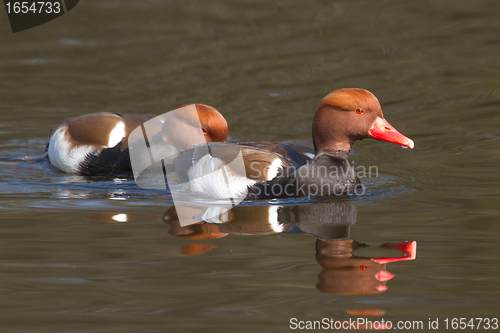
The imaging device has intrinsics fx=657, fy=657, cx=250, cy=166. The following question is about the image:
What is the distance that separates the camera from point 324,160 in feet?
20.9

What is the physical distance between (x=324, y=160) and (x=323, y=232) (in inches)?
52.6

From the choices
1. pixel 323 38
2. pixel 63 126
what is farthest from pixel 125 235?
pixel 323 38

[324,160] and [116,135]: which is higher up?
[116,135]

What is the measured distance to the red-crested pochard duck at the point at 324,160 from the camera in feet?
20.2

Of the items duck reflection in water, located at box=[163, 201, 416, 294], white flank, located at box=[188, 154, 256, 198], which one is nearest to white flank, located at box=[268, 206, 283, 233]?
duck reflection in water, located at box=[163, 201, 416, 294]

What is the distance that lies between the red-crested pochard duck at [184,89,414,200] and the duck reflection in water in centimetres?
26

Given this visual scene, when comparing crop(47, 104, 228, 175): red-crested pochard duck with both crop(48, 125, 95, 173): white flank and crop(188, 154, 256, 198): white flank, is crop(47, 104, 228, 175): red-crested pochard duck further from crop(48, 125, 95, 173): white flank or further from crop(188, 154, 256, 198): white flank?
crop(188, 154, 256, 198): white flank

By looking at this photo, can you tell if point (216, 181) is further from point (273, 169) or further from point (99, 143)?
point (99, 143)

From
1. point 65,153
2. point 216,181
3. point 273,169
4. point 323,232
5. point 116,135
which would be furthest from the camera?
point 65,153

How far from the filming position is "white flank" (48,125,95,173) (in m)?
7.95

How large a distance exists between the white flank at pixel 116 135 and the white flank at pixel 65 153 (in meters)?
0.25

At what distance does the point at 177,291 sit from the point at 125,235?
1.26 meters

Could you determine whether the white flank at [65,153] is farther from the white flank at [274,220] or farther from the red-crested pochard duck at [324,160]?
the white flank at [274,220]

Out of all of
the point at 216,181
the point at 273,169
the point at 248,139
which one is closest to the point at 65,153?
the point at 216,181
